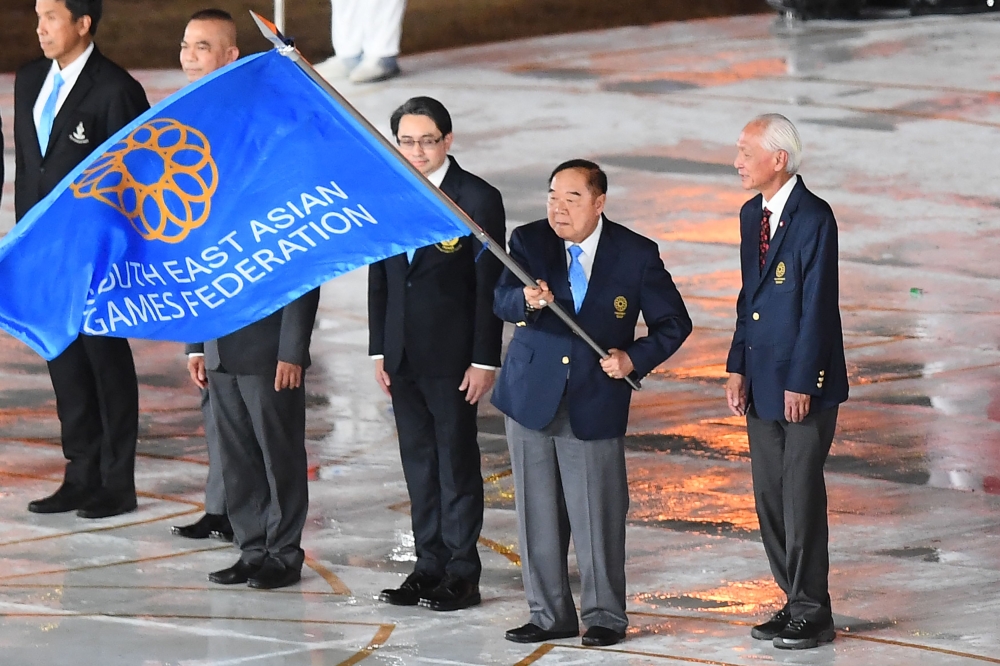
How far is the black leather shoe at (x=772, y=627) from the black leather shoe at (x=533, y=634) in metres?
0.67

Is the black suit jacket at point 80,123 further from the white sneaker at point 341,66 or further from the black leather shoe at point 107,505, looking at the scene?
the white sneaker at point 341,66

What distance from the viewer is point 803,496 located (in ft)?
21.2

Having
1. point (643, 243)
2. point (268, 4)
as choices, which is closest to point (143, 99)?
point (643, 243)

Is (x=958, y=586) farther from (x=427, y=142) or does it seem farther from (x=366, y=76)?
(x=366, y=76)

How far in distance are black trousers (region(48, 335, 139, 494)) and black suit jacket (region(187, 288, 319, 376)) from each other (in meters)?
1.32

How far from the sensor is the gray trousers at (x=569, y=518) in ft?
21.3

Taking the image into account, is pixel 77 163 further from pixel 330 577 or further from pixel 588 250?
pixel 588 250

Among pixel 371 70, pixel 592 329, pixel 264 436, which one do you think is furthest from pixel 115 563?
pixel 371 70

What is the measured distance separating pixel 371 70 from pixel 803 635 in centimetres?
1288

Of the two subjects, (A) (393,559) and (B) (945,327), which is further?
(B) (945,327)

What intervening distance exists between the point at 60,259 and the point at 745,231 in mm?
2491

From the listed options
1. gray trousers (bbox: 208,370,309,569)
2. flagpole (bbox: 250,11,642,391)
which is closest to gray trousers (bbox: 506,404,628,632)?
flagpole (bbox: 250,11,642,391)

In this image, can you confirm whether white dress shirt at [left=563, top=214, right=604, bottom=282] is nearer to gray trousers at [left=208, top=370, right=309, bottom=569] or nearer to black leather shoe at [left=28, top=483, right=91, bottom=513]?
gray trousers at [left=208, top=370, right=309, bottom=569]

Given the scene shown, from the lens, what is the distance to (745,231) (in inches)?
260
